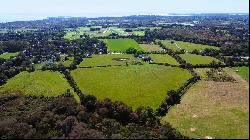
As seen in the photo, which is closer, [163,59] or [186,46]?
[163,59]

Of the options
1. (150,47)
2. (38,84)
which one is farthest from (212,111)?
(150,47)

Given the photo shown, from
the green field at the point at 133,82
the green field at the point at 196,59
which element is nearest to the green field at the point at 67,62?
the green field at the point at 133,82

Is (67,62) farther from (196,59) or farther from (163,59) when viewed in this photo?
(196,59)

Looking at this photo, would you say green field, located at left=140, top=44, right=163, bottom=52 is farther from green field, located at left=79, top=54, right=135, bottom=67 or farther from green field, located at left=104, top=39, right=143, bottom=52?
green field, located at left=79, top=54, right=135, bottom=67

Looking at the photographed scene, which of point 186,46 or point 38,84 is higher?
point 38,84

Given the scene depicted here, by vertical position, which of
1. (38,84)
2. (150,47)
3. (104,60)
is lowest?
(150,47)

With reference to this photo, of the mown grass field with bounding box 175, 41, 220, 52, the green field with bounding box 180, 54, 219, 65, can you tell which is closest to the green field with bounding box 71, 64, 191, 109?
the green field with bounding box 180, 54, 219, 65

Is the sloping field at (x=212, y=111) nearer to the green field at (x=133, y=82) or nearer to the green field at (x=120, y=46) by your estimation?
the green field at (x=133, y=82)

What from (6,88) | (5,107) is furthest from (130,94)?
(6,88)
